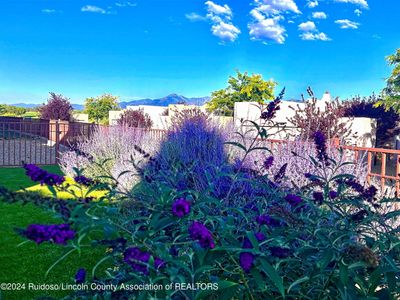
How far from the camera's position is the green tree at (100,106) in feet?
92.8

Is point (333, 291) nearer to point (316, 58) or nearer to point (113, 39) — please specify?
point (113, 39)

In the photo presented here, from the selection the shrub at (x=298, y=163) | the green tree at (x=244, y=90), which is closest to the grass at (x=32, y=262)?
the shrub at (x=298, y=163)

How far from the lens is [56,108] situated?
19.0m

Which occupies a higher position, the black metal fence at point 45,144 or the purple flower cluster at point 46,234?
the purple flower cluster at point 46,234

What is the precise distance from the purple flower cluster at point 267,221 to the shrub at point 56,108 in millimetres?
19025

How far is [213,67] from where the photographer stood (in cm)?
2703

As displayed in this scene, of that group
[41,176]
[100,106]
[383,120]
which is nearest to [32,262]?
[41,176]

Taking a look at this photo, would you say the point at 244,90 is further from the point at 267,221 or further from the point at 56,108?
the point at 267,221

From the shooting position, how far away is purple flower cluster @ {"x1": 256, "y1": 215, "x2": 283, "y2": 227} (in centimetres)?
134

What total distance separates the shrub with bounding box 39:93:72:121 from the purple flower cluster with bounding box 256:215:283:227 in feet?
62.4

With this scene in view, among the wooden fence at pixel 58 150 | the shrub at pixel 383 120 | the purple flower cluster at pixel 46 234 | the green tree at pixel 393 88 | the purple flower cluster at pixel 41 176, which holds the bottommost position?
the wooden fence at pixel 58 150

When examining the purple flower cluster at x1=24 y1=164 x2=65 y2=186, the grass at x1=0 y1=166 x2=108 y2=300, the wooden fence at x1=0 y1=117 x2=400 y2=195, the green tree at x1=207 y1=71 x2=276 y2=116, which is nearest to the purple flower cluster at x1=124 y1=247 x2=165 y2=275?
the purple flower cluster at x1=24 y1=164 x2=65 y2=186

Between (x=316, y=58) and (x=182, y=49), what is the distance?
9677 millimetres

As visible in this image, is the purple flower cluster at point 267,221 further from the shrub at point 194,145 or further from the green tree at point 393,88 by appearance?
the green tree at point 393,88
